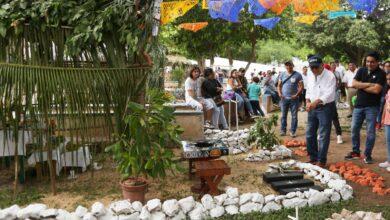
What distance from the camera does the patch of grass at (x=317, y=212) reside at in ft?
15.6

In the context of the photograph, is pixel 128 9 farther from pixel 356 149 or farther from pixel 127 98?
pixel 356 149

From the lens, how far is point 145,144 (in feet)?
16.3

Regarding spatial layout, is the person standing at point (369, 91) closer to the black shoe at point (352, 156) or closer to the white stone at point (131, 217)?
the black shoe at point (352, 156)

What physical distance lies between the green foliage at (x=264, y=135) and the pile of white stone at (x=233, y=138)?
423 millimetres

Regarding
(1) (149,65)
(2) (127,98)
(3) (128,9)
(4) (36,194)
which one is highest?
(3) (128,9)

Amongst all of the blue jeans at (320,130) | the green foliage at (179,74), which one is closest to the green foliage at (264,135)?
the blue jeans at (320,130)

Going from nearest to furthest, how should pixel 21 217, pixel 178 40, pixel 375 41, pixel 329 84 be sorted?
pixel 21 217 → pixel 329 84 → pixel 178 40 → pixel 375 41

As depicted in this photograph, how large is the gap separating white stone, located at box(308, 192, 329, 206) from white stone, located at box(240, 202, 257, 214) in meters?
0.67

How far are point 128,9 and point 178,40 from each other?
10.5m

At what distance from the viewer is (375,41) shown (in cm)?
2306

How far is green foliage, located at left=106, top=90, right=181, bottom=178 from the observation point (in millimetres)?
4922

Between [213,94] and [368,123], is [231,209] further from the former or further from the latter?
[213,94]

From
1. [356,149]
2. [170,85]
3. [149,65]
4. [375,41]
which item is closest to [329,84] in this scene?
[356,149]

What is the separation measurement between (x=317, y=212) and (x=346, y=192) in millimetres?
661
